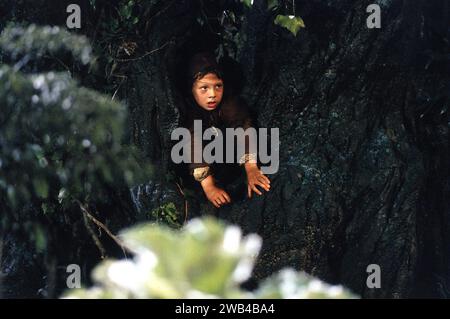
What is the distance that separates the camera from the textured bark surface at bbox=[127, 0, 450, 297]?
2.25 meters

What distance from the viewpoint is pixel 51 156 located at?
2168 millimetres

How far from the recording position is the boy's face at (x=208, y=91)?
2164mm

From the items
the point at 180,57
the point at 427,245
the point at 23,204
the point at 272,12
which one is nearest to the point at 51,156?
the point at 23,204

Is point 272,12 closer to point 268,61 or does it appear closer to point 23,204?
point 268,61

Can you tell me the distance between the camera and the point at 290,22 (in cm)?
217

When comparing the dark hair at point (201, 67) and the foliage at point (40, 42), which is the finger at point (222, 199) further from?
the foliage at point (40, 42)

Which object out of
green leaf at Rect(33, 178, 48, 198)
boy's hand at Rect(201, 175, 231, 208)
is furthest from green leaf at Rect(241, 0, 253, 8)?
green leaf at Rect(33, 178, 48, 198)

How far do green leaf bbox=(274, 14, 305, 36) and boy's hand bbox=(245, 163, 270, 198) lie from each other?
1.47 ft

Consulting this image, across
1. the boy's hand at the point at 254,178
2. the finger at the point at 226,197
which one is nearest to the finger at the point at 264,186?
the boy's hand at the point at 254,178

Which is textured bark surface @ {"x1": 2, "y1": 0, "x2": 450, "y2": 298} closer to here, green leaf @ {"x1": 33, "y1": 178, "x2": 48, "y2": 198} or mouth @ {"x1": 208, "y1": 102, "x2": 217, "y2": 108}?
mouth @ {"x1": 208, "y1": 102, "x2": 217, "y2": 108}

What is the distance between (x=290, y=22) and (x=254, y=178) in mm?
507

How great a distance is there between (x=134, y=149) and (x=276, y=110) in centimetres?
48

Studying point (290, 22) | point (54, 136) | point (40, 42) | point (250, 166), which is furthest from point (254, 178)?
point (40, 42)

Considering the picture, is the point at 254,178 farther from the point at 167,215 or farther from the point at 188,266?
the point at 188,266
